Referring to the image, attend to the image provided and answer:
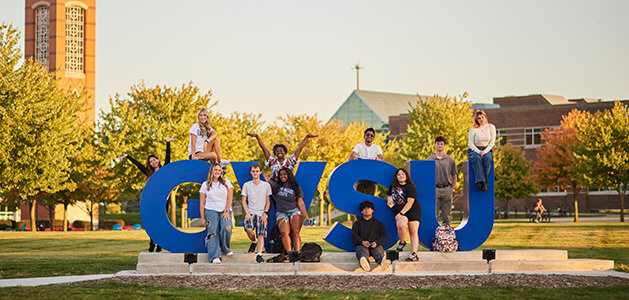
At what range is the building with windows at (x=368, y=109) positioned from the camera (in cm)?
12362

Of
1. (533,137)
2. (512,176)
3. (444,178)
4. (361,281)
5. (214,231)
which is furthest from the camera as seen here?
(533,137)

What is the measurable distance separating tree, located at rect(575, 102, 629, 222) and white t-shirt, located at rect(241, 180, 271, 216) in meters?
31.3

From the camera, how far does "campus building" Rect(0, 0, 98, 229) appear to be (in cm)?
6925

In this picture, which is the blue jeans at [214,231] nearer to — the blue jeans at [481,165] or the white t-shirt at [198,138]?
the white t-shirt at [198,138]

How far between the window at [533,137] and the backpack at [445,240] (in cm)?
6316

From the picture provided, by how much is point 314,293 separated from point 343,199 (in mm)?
3729

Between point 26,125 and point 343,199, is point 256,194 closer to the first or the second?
point 343,199

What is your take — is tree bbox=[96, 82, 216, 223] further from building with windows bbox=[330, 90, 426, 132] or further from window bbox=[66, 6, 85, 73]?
building with windows bbox=[330, 90, 426, 132]

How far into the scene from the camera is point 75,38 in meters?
70.4

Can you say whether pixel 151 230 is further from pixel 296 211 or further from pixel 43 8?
pixel 43 8

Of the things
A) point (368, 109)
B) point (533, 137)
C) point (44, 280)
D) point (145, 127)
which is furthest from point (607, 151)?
point (368, 109)

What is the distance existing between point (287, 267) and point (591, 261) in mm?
5955

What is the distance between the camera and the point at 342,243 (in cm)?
1464

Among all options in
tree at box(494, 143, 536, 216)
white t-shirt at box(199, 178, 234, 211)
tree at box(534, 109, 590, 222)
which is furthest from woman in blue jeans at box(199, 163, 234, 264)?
tree at box(494, 143, 536, 216)
